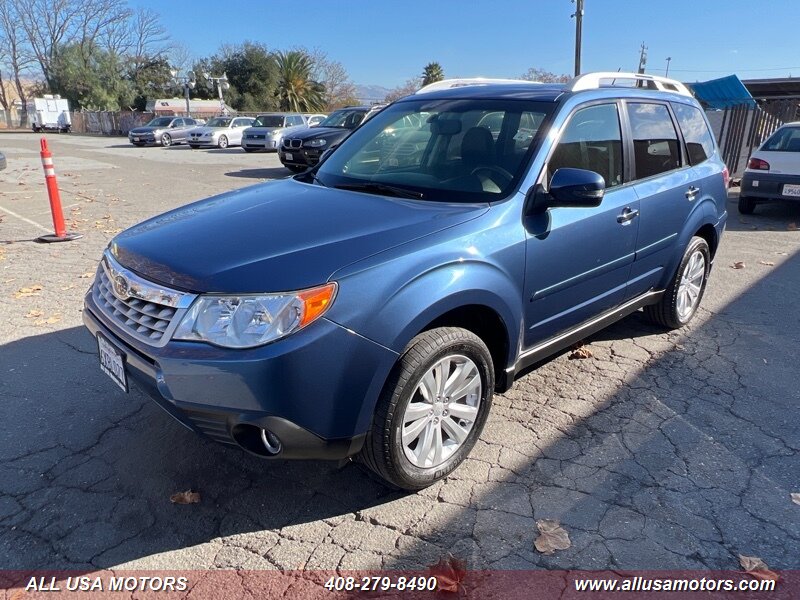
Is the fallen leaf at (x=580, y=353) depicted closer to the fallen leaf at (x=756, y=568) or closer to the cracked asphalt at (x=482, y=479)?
the cracked asphalt at (x=482, y=479)

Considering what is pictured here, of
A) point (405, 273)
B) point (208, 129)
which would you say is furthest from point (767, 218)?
point (208, 129)

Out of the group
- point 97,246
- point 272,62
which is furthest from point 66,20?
point 97,246

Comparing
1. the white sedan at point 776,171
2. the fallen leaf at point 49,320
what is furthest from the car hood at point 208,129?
the fallen leaf at point 49,320

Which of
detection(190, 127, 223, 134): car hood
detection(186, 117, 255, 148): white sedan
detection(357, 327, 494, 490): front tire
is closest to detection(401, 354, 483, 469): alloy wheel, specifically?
detection(357, 327, 494, 490): front tire

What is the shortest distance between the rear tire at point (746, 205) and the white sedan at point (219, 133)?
2116cm

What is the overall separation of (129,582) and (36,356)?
8.16 feet

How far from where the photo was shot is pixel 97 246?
729cm

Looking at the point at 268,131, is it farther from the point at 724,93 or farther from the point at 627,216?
the point at 627,216

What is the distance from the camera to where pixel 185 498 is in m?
2.76

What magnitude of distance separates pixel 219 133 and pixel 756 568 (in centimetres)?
2703

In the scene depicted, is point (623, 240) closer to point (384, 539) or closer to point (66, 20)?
point (384, 539)

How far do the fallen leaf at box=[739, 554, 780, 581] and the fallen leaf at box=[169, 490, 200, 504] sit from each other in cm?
239

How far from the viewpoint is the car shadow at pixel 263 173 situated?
15.5 m

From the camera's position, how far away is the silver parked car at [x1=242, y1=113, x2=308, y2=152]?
71.9 feet
